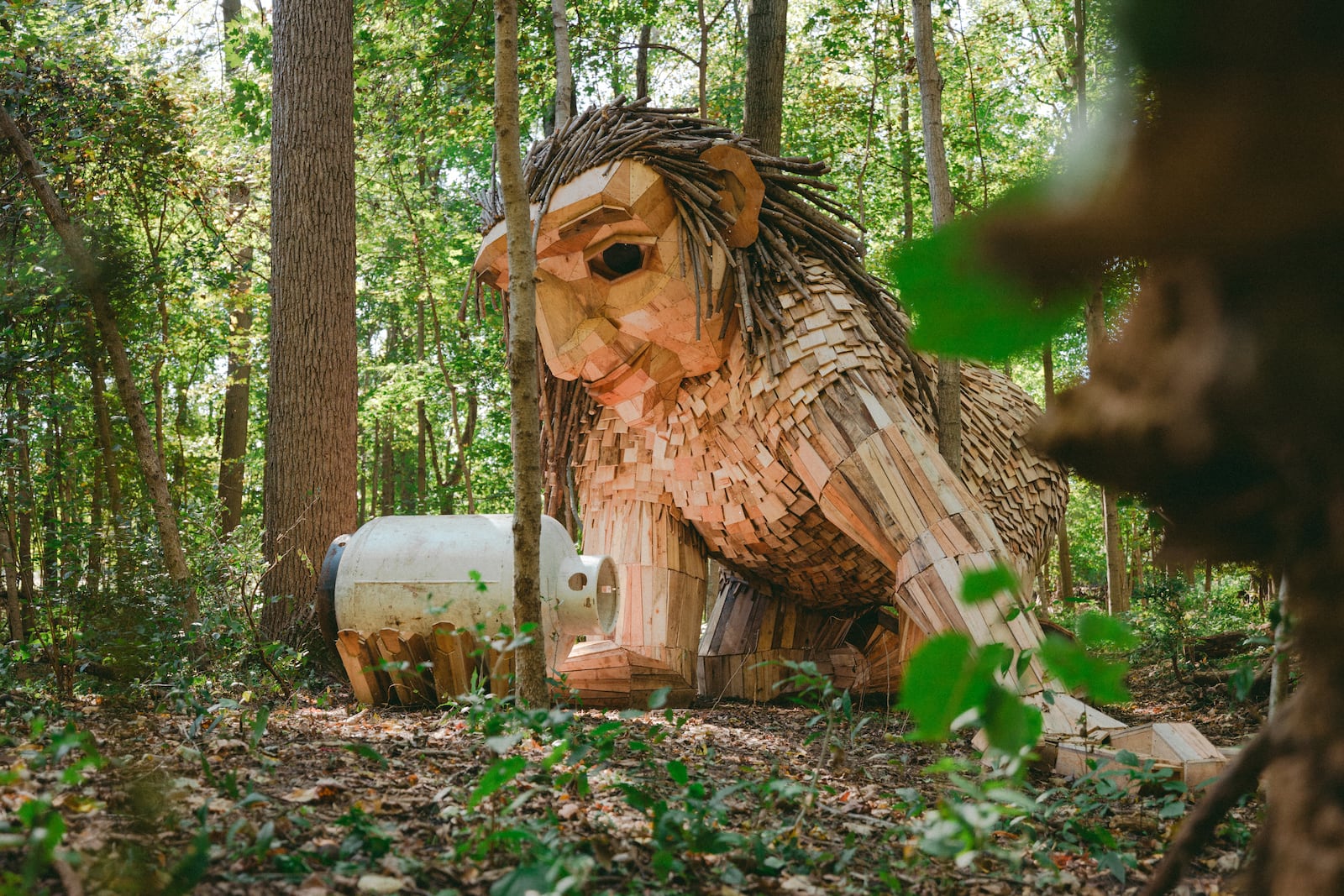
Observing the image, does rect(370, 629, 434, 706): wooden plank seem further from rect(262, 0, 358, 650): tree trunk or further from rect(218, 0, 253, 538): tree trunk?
rect(218, 0, 253, 538): tree trunk

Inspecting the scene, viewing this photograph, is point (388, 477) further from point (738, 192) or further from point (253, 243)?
point (738, 192)

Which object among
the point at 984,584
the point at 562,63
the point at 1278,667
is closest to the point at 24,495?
the point at 562,63

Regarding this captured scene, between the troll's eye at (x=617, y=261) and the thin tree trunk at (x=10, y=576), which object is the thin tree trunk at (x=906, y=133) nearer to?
the troll's eye at (x=617, y=261)

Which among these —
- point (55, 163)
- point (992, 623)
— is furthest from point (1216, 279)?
point (55, 163)

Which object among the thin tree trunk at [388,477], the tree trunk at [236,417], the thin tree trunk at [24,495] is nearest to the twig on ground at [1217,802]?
the thin tree trunk at [24,495]

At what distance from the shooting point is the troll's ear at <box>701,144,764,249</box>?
3.75 m

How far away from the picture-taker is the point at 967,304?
2.56 ft

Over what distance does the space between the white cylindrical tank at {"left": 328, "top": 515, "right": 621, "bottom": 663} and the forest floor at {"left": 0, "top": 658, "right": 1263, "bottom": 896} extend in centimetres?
60

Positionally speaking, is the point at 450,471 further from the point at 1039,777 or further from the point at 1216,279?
the point at 1216,279

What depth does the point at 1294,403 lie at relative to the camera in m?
0.84

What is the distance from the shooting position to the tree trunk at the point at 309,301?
15.4 feet

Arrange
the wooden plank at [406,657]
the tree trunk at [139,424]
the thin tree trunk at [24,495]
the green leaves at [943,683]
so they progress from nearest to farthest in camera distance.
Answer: the green leaves at [943,683] → the wooden plank at [406,657] → the tree trunk at [139,424] → the thin tree trunk at [24,495]

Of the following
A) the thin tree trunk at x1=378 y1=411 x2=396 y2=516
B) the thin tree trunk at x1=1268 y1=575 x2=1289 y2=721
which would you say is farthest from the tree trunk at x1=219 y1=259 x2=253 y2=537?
the thin tree trunk at x1=1268 y1=575 x2=1289 y2=721

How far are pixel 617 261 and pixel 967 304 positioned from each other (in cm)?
312
